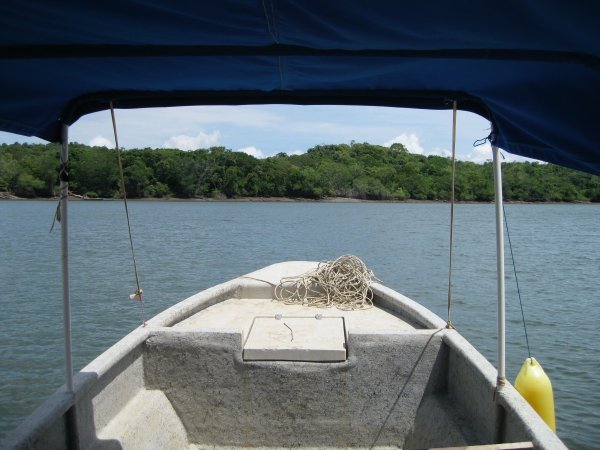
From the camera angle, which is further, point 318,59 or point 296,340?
point 296,340

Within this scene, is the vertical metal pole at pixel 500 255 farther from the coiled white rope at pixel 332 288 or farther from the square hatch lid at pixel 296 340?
the coiled white rope at pixel 332 288

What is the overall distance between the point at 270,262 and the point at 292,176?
49466mm

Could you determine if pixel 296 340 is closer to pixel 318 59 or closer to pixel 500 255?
pixel 500 255

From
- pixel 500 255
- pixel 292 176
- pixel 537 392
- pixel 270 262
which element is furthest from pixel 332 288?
pixel 292 176

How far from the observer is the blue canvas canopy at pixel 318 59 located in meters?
1.43

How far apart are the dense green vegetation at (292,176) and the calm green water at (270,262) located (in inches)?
1125

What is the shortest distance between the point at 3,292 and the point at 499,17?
1414 cm

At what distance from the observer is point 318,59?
1971mm

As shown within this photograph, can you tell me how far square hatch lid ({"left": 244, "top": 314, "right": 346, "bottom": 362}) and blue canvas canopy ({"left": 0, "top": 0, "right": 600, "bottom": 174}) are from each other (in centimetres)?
144

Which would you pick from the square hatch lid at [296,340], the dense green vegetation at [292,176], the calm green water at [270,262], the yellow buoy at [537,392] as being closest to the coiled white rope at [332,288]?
the square hatch lid at [296,340]

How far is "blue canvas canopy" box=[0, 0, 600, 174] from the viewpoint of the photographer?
143 cm

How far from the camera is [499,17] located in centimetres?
141

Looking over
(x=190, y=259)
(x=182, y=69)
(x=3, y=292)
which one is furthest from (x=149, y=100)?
(x=190, y=259)

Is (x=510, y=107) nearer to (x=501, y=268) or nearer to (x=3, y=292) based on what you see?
(x=501, y=268)
